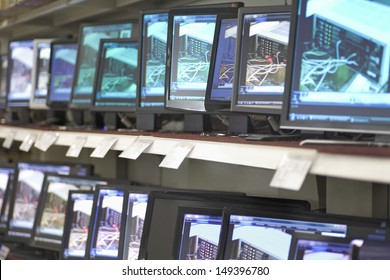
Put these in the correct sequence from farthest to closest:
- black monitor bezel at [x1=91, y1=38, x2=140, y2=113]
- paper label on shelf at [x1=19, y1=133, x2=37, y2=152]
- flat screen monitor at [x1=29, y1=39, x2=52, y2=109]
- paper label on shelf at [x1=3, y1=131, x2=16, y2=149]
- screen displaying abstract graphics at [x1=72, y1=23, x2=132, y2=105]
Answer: flat screen monitor at [x1=29, y1=39, x2=52, y2=109] → paper label on shelf at [x1=3, y1=131, x2=16, y2=149] → screen displaying abstract graphics at [x1=72, y1=23, x2=132, y2=105] → paper label on shelf at [x1=19, y1=133, x2=37, y2=152] → black monitor bezel at [x1=91, y1=38, x2=140, y2=113]

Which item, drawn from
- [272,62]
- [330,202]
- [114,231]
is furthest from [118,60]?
[330,202]

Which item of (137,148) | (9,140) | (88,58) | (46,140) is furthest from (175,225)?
(9,140)

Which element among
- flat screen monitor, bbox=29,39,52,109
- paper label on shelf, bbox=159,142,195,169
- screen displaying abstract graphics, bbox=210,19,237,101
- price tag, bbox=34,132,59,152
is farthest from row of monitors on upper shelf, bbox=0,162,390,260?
flat screen monitor, bbox=29,39,52,109

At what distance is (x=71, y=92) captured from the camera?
4.29 meters

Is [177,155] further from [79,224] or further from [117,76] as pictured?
[117,76]

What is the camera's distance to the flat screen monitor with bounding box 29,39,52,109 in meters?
4.92

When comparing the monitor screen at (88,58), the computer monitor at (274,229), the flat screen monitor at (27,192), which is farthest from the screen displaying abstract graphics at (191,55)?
the flat screen monitor at (27,192)

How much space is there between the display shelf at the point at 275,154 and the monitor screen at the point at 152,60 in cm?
26

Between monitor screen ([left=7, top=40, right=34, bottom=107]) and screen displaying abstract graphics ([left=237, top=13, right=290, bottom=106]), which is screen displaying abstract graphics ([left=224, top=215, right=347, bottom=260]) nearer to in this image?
screen displaying abstract graphics ([left=237, top=13, right=290, bottom=106])

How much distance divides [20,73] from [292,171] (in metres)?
3.95

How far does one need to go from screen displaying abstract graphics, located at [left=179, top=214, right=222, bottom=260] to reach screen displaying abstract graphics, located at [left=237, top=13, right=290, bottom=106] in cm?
42

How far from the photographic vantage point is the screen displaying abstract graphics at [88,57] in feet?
13.4

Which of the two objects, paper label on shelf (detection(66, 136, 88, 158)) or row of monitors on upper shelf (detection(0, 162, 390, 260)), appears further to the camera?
paper label on shelf (detection(66, 136, 88, 158))
